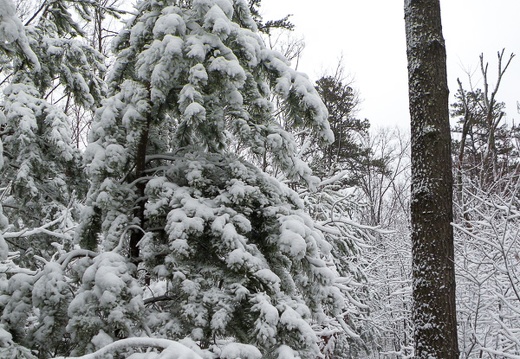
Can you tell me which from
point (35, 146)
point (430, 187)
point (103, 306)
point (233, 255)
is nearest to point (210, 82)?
point (233, 255)

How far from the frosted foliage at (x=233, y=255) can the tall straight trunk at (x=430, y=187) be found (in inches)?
49.4

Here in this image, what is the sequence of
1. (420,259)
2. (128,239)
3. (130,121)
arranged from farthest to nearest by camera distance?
(420,259), (128,239), (130,121)

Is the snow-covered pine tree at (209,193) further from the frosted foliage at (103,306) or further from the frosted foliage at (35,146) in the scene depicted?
the frosted foliage at (35,146)

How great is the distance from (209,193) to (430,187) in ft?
6.90

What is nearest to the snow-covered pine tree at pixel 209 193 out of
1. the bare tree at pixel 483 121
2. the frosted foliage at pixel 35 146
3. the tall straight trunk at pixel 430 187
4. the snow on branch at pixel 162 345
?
the snow on branch at pixel 162 345

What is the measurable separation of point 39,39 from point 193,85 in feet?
11.0

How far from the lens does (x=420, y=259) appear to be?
3.79m

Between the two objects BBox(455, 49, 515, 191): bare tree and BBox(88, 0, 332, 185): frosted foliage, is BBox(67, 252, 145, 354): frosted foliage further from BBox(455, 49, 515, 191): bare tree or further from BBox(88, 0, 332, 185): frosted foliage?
BBox(455, 49, 515, 191): bare tree

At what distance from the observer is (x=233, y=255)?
7.81 feet

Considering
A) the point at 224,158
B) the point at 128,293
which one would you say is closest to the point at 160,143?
the point at 224,158

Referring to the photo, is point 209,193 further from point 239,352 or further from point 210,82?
point 239,352

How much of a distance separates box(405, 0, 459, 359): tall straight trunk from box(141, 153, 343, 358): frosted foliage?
1254 mm

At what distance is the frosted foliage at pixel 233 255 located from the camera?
235 cm

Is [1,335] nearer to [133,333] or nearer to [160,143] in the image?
A: [133,333]
